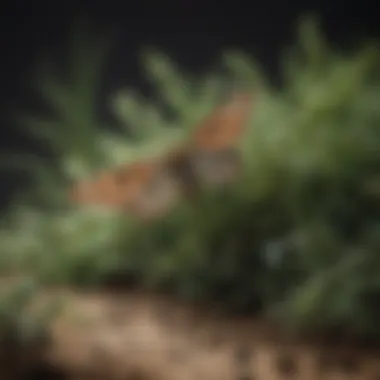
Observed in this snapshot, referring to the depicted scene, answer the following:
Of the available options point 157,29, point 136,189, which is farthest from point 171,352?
point 157,29

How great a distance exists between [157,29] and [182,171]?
748 millimetres

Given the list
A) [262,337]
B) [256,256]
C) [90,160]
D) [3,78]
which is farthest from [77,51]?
[262,337]

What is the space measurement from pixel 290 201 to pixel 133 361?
0.82ft

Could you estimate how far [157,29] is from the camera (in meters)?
1.67

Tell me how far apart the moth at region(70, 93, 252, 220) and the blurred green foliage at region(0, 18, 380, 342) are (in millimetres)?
20

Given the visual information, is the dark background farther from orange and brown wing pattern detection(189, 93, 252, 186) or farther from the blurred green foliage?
orange and brown wing pattern detection(189, 93, 252, 186)

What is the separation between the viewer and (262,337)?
0.92 meters

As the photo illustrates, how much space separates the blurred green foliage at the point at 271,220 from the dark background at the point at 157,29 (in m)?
0.48

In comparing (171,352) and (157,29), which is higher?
(157,29)

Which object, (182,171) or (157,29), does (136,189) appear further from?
(157,29)

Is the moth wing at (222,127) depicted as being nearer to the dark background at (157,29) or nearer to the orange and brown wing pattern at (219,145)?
the orange and brown wing pattern at (219,145)

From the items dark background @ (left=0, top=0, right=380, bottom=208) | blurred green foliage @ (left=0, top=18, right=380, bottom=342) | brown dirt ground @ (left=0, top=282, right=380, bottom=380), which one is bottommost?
brown dirt ground @ (left=0, top=282, right=380, bottom=380)

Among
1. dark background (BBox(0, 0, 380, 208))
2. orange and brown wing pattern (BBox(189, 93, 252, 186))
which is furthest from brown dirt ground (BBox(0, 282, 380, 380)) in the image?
dark background (BBox(0, 0, 380, 208))

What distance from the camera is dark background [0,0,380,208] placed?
1.65m
